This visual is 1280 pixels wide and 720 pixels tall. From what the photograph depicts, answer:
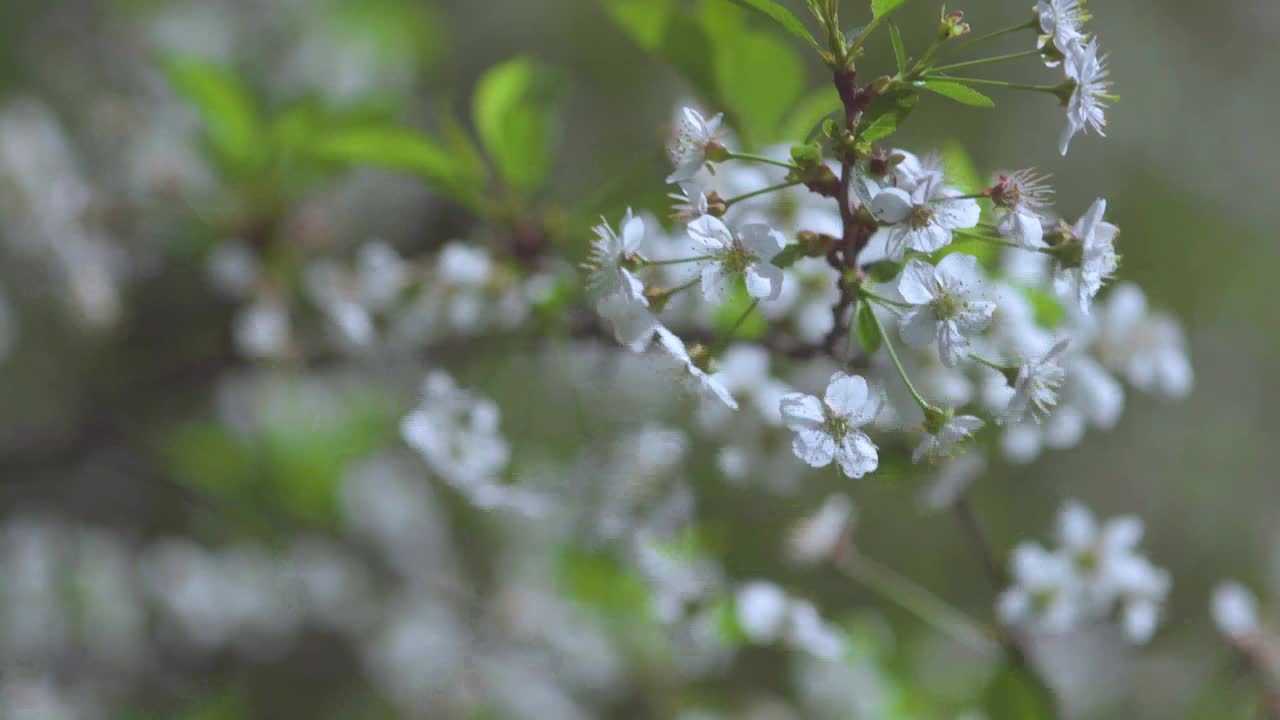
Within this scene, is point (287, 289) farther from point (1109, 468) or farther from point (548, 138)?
point (1109, 468)

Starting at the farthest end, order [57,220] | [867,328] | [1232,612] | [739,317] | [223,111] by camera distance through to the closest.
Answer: [57,220] < [223,111] < [1232,612] < [739,317] < [867,328]

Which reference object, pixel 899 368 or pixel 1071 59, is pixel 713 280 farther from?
pixel 1071 59

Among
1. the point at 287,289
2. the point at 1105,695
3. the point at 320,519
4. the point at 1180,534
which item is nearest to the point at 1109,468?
the point at 1180,534

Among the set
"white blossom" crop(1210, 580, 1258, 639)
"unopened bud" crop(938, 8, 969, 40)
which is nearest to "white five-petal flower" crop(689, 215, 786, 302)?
"unopened bud" crop(938, 8, 969, 40)

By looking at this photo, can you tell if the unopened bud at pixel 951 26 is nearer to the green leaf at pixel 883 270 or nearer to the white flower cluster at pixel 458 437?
the green leaf at pixel 883 270

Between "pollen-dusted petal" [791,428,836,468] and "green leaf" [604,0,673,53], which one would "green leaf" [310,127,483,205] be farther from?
"pollen-dusted petal" [791,428,836,468]

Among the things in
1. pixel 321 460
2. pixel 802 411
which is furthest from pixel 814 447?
pixel 321 460

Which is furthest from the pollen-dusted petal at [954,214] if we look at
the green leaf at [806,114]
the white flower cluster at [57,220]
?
the white flower cluster at [57,220]
